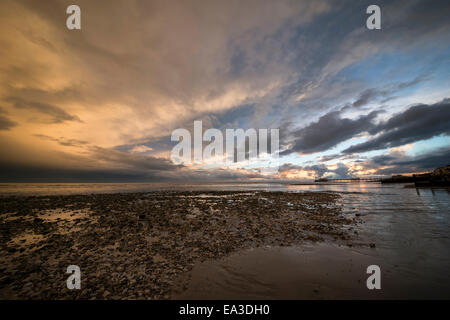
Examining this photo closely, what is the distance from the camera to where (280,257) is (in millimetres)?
7398

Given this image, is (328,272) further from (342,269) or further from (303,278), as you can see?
(303,278)

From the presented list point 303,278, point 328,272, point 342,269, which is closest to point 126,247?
point 303,278

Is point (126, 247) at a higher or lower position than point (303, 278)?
lower

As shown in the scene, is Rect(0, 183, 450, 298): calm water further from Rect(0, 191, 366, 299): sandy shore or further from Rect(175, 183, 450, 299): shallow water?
Rect(0, 191, 366, 299): sandy shore

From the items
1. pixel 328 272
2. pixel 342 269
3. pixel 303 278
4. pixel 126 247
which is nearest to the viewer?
pixel 303 278

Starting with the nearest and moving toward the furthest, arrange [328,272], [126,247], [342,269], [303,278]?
1. [303,278]
2. [328,272]
3. [342,269]
4. [126,247]

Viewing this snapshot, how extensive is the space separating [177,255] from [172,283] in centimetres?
224

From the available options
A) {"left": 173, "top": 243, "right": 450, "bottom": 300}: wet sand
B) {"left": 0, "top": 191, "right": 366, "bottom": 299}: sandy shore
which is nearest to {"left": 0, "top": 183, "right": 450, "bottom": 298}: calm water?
{"left": 173, "top": 243, "right": 450, "bottom": 300}: wet sand

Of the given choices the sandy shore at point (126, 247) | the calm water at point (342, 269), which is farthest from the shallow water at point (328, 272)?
the sandy shore at point (126, 247)

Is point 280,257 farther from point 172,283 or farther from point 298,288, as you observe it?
point 172,283

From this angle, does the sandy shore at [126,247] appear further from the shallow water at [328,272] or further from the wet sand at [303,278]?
the shallow water at [328,272]

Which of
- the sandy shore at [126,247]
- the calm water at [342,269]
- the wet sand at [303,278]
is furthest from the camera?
the sandy shore at [126,247]
